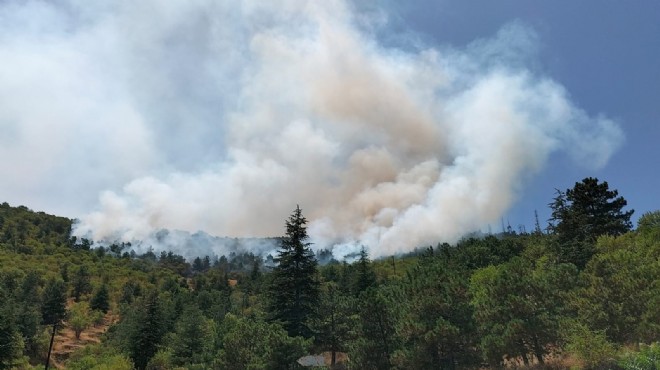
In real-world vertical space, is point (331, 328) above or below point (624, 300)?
below

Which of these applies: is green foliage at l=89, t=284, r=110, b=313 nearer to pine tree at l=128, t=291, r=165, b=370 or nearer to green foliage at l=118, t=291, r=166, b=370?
green foliage at l=118, t=291, r=166, b=370

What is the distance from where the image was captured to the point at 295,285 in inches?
1929

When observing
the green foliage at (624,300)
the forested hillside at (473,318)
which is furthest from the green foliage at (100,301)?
the green foliage at (624,300)

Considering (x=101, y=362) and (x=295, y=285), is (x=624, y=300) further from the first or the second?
(x=101, y=362)

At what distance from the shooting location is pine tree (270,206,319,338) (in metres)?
47.6

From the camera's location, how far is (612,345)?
26391mm

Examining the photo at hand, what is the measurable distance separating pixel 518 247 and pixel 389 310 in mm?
52620

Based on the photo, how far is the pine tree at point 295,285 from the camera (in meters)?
47.6

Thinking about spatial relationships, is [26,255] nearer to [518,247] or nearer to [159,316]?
[159,316]

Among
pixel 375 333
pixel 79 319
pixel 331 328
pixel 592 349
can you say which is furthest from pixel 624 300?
pixel 79 319

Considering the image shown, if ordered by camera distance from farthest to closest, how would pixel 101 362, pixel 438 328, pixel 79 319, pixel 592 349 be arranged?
pixel 79 319, pixel 101 362, pixel 438 328, pixel 592 349

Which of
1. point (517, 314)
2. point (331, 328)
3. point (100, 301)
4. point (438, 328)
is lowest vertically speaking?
point (438, 328)

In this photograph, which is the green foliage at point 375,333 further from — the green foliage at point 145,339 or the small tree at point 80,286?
the small tree at point 80,286

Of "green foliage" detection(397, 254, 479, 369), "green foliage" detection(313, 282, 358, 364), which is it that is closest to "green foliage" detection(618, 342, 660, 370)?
"green foliage" detection(397, 254, 479, 369)
